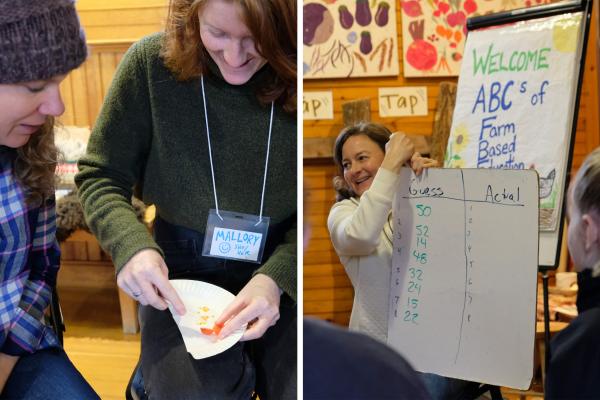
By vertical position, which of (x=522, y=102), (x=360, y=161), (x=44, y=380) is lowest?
(x=44, y=380)

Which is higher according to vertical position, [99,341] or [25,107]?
[25,107]

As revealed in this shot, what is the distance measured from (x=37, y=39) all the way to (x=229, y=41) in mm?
280

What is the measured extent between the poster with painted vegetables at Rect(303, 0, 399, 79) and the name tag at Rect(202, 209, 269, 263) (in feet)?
1.23

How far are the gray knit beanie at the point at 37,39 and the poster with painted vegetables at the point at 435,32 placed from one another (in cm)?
105

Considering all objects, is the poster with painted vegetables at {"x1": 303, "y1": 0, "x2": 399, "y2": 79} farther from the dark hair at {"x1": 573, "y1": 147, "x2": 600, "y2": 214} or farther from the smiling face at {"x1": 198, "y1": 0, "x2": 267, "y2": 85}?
the dark hair at {"x1": 573, "y1": 147, "x2": 600, "y2": 214}

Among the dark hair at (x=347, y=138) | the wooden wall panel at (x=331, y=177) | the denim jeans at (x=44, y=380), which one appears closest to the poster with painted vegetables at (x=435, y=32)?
the wooden wall panel at (x=331, y=177)

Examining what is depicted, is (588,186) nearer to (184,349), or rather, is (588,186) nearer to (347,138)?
(347,138)

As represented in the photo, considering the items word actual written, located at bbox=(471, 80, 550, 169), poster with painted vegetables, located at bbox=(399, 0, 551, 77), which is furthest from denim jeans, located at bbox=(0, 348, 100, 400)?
poster with painted vegetables, located at bbox=(399, 0, 551, 77)

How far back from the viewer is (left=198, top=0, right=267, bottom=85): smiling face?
85 centimetres

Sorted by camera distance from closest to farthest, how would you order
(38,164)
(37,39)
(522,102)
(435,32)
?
(37,39), (38,164), (522,102), (435,32)

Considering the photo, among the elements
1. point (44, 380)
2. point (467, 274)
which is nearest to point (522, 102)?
point (467, 274)

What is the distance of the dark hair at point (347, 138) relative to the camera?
3.31 feet

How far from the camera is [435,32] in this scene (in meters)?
1.71

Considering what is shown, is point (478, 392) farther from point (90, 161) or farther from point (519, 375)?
point (90, 161)
